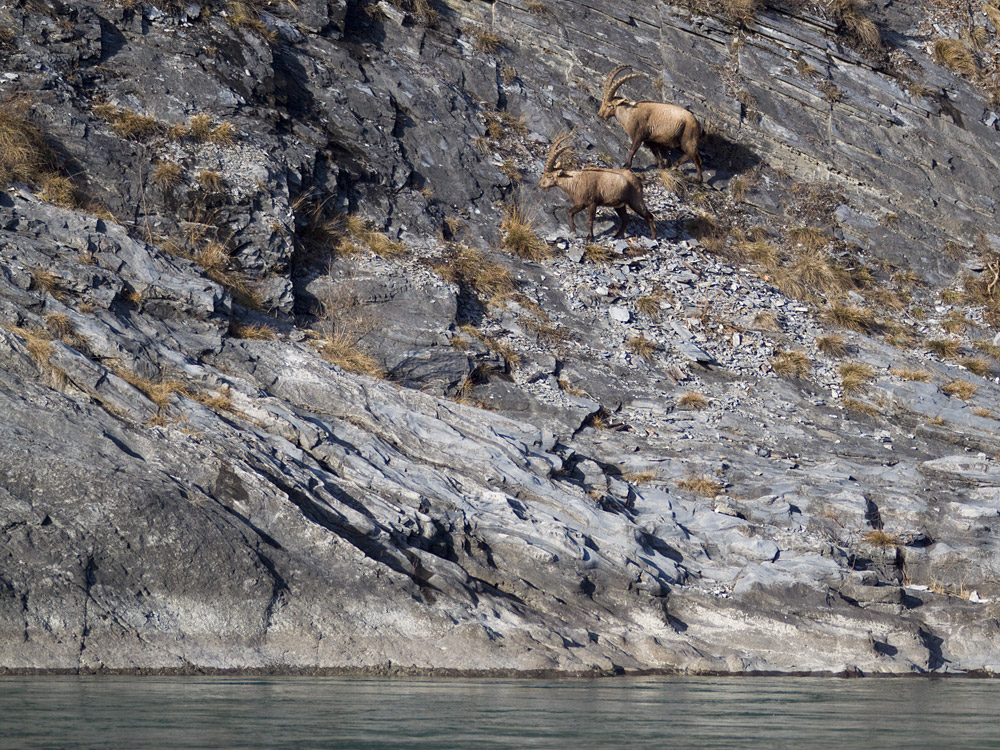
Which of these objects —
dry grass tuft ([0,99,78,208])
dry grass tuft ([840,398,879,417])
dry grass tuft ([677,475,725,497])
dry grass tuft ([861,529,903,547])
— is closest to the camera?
dry grass tuft ([861,529,903,547])

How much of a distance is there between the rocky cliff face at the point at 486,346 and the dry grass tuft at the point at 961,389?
64 mm

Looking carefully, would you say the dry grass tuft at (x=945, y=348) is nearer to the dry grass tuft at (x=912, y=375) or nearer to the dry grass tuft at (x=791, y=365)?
the dry grass tuft at (x=912, y=375)

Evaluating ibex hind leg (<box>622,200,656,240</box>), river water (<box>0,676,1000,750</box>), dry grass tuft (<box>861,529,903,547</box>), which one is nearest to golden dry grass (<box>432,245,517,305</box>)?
ibex hind leg (<box>622,200,656,240</box>)

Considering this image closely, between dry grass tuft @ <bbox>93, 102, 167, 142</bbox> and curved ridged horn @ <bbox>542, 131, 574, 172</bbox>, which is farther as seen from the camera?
curved ridged horn @ <bbox>542, 131, 574, 172</bbox>

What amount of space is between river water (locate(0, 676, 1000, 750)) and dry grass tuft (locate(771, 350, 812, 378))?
8.36 m

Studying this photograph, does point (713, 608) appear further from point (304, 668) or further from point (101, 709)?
point (101, 709)

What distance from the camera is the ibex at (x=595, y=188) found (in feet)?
64.8

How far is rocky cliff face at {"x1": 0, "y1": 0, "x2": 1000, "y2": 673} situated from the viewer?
10.3 meters

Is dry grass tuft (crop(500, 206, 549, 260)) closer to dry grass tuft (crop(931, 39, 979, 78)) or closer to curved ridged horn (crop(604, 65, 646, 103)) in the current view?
curved ridged horn (crop(604, 65, 646, 103))

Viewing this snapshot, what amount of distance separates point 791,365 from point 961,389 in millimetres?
2883

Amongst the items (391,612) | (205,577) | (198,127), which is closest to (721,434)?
(391,612)

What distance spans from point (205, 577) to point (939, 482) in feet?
32.9

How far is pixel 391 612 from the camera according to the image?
33.8ft

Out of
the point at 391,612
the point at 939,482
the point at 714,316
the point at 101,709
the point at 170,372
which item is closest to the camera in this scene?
the point at 101,709
